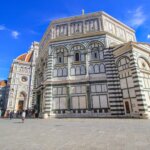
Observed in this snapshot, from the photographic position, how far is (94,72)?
56.9 feet

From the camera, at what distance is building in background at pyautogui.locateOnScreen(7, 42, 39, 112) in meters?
39.7

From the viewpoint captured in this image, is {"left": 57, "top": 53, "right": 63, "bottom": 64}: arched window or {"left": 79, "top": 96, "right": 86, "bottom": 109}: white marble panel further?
{"left": 57, "top": 53, "right": 63, "bottom": 64}: arched window

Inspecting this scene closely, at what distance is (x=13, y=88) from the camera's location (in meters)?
40.9

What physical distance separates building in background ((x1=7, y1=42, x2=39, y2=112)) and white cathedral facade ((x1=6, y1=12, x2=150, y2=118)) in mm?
23550

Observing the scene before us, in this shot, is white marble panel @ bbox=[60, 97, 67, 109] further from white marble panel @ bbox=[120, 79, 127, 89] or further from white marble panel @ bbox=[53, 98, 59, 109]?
white marble panel @ bbox=[120, 79, 127, 89]

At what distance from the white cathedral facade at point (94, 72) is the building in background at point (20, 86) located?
23.5 m

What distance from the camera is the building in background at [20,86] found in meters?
39.7

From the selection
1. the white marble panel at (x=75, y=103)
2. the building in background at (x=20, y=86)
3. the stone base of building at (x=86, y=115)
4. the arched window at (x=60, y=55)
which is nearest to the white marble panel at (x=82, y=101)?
the white marble panel at (x=75, y=103)

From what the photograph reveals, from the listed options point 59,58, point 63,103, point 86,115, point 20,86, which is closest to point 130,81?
point 86,115

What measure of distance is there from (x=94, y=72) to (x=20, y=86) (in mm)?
33001

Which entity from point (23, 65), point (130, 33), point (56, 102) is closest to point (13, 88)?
point (23, 65)

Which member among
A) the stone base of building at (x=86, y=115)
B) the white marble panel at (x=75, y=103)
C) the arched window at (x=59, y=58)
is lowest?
the stone base of building at (x=86, y=115)

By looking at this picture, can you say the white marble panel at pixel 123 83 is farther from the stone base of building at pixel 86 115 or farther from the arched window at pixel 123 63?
the stone base of building at pixel 86 115
